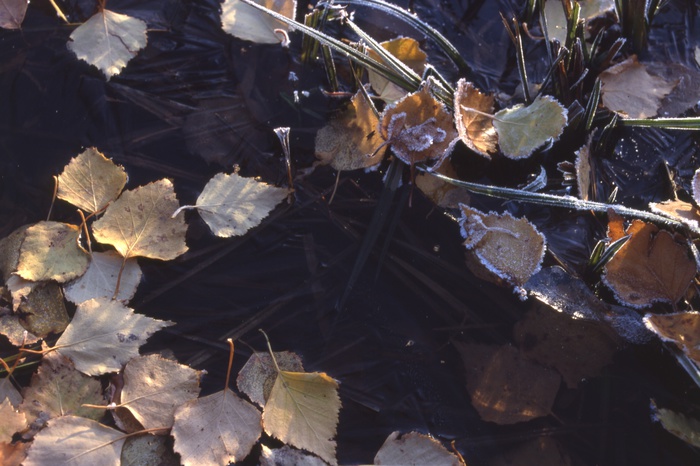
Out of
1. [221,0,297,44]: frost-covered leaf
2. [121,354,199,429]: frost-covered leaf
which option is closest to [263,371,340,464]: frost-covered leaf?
[121,354,199,429]: frost-covered leaf

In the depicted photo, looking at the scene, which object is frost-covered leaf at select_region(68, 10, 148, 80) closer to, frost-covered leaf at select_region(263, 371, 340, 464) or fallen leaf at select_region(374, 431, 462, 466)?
frost-covered leaf at select_region(263, 371, 340, 464)

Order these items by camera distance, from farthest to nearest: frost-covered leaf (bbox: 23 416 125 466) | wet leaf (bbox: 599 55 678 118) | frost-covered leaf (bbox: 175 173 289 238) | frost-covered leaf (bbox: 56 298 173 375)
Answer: wet leaf (bbox: 599 55 678 118) < frost-covered leaf (bbox: 175 173 289 238) < frost-covered leaf (bbox: 56 298 173 375) < frost-covered leaf (bbox: 23 416 125 466)

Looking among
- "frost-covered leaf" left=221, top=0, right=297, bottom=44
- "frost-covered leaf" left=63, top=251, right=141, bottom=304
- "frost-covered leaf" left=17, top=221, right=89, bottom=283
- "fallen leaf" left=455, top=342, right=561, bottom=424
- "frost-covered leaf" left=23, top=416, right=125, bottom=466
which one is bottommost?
"fallen leaf" left=455, top=342, right=561, bottom=424

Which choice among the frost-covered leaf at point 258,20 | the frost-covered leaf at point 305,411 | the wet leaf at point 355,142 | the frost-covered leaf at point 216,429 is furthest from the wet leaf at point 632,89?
the frost-covered leaf at point 216,429

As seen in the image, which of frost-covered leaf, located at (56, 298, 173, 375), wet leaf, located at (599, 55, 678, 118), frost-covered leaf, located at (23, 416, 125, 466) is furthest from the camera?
wet leaf, located at (599, 55, 678, 118)

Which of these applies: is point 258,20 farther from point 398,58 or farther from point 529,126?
point 529,126

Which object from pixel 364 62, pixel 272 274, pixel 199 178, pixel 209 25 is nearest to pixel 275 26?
pixel 209 25
